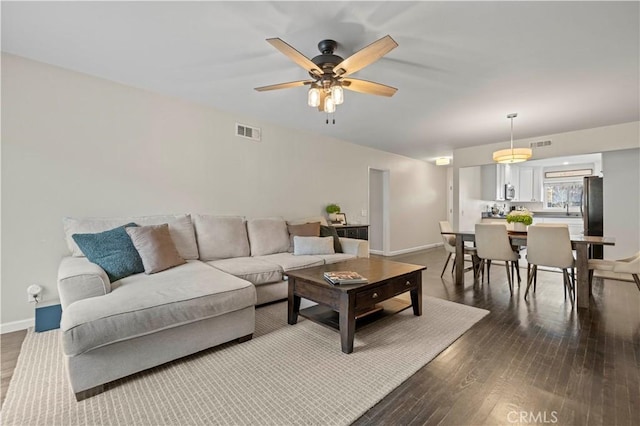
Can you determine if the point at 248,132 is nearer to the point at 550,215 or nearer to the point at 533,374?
the point at 533,374

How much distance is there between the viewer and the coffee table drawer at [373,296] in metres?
2.19

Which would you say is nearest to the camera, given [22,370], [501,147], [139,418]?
[139,418]

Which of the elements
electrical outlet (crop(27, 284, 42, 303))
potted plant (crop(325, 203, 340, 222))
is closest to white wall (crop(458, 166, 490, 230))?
potted plant (crop(325, 203, 340, 222))

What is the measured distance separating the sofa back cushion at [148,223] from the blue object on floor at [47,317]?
0.51 metres

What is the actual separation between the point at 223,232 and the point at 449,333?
8.79 feet

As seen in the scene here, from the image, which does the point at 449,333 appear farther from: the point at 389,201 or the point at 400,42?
the point at 389,201

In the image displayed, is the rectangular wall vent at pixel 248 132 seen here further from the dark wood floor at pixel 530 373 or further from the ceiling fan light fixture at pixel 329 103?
the dark wood floor at pixel 530 373

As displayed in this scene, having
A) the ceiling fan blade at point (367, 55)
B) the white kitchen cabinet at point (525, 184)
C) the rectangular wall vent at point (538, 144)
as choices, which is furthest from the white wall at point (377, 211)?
the ceiling fan blade at point (367, 55)

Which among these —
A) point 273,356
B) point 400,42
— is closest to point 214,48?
point 400,42

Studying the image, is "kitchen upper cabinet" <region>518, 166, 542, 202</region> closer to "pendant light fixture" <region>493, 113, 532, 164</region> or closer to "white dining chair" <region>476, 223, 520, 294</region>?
"pendant light fixture" <region>493, 113, 532, 164</region>

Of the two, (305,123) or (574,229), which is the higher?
(305,123)

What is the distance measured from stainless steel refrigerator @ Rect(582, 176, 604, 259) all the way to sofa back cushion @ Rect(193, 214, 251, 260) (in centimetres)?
618

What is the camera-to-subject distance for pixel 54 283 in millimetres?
2701

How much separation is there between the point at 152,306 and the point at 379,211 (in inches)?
223
